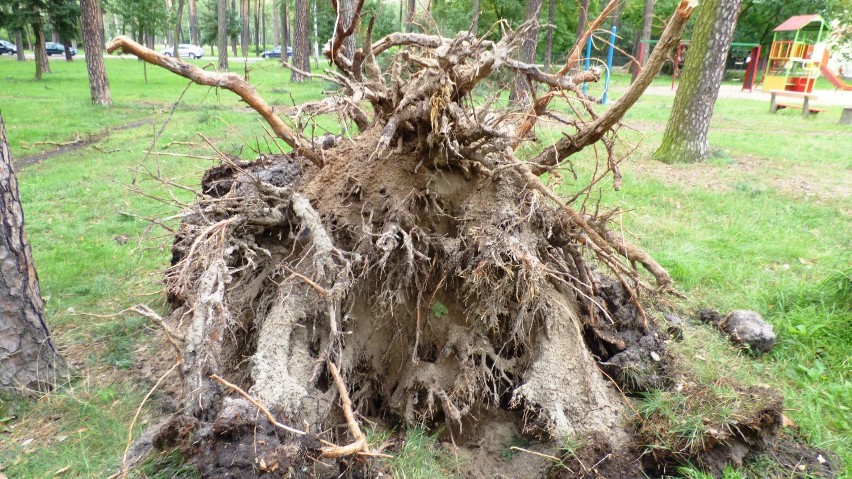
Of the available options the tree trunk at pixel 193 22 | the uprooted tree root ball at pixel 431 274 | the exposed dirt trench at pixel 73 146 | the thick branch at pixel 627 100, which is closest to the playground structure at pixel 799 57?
the exposed dirt trench at pixel 73 146

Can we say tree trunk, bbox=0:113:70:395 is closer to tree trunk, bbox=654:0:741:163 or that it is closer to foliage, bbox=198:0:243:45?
tree trunk, bbox=654:0:741:163

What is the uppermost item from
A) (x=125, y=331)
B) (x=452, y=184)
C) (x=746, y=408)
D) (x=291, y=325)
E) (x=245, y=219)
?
(x=452, y=184)

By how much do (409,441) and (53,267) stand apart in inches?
140

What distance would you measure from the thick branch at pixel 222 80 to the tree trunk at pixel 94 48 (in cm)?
1142

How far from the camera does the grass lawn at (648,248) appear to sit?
2.71 m

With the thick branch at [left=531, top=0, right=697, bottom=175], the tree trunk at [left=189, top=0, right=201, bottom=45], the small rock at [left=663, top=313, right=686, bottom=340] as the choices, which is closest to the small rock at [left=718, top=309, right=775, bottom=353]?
the small rock at [left=663, top=313, right=686, bottom=340]

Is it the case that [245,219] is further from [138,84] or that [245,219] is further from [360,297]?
[138,84]

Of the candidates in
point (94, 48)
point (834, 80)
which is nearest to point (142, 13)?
point (94, 48)

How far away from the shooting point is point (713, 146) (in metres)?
9.16

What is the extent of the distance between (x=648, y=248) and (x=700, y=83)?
399 cm

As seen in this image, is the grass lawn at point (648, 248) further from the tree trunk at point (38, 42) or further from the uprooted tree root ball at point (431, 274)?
the tree trunk at point (38, 42)

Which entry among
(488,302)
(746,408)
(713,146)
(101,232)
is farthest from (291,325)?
(713,146)

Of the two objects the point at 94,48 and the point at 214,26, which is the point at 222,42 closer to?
the point at 94,48

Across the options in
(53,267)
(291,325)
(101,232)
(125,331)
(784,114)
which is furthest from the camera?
(784,114)
